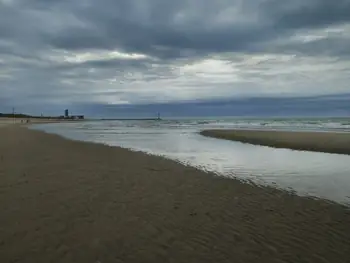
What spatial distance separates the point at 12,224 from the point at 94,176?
5.31 meters

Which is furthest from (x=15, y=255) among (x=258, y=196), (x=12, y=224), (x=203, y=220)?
(x=258, y=196)

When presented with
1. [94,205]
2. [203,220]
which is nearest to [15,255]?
[94,205]

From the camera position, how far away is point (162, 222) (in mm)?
6820

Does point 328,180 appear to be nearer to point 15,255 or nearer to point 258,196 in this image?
point 258,196

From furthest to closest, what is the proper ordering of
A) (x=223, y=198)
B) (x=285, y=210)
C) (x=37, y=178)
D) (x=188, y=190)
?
1. (x=37, y=178)
2. (x=188, y=190)
3. (x=223, y=198)
4. (x=285, y=210)

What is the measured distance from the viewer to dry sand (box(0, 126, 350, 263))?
531 centimetres

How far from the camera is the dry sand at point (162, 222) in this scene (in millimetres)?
5312

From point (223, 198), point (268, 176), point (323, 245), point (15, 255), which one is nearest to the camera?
point (15, 255)

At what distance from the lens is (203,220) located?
22.9 ft

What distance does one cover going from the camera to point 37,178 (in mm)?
11227

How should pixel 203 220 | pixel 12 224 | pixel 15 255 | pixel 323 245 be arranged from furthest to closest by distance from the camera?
pixel 203 220 → pixel 12 224 → pixel 323 245 → pixel 15 255

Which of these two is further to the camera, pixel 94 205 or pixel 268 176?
pixel 268 176

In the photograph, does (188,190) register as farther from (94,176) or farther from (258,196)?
(94,176)

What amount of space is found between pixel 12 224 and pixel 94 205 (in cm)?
190
